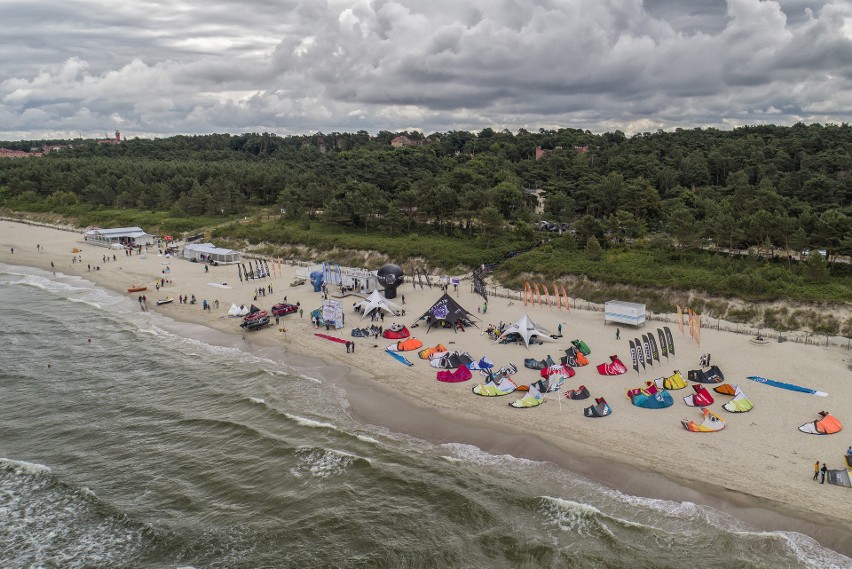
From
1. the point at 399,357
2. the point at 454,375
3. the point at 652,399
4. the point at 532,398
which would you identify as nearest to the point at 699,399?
the point at 652,399

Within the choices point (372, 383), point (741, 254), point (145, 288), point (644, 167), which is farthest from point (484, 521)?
point (644, 167)

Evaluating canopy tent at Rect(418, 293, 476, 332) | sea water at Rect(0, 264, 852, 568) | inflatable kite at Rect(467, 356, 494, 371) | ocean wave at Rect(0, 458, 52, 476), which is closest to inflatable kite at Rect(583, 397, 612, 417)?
sea water at Rect(0, 264, 852, 568)

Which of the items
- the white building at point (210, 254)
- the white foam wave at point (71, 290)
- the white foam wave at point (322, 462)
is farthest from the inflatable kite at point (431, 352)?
the white building at point (210, 254)

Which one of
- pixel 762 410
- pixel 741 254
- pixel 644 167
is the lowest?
pixel 762 410

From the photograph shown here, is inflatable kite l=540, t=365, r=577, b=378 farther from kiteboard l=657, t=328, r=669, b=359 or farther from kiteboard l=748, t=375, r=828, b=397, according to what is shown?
kiteboard l=748, t=375, r=828, b=397

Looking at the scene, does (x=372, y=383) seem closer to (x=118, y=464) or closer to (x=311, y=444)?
(x=311, y=444)

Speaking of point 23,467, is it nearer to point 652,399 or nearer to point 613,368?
point 652,399
